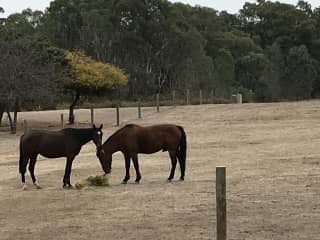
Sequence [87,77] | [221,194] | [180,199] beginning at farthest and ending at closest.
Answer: [87,77], [180,199], [221,194]

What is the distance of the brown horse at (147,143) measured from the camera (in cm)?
1568

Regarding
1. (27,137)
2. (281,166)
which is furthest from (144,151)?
(281,166)

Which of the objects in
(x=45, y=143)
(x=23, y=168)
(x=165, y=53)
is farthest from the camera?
(x=165, y=53)

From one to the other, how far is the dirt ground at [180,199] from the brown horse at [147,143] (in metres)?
0.61

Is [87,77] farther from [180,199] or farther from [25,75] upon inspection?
[180,199]

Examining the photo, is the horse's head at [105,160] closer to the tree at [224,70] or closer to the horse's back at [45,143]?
the horse's back at [45,143]

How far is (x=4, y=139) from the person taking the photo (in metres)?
34.5

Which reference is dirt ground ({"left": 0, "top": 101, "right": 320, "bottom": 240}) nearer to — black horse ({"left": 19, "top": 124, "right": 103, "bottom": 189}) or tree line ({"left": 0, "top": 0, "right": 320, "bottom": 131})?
black horse ({"left": 19, "top": 124, "right": 103, "bottom": 189})

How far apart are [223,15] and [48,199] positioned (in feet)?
300

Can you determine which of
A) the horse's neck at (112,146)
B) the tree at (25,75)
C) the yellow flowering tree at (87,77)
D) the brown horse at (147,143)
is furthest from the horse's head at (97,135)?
the yellow flowering tree at (87,77)

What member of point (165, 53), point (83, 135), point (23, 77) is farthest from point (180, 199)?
point (165, 53)

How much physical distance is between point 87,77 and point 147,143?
28607 mm

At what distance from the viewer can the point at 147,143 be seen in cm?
1577

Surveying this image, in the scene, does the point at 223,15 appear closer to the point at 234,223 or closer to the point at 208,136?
the point at 208,136
